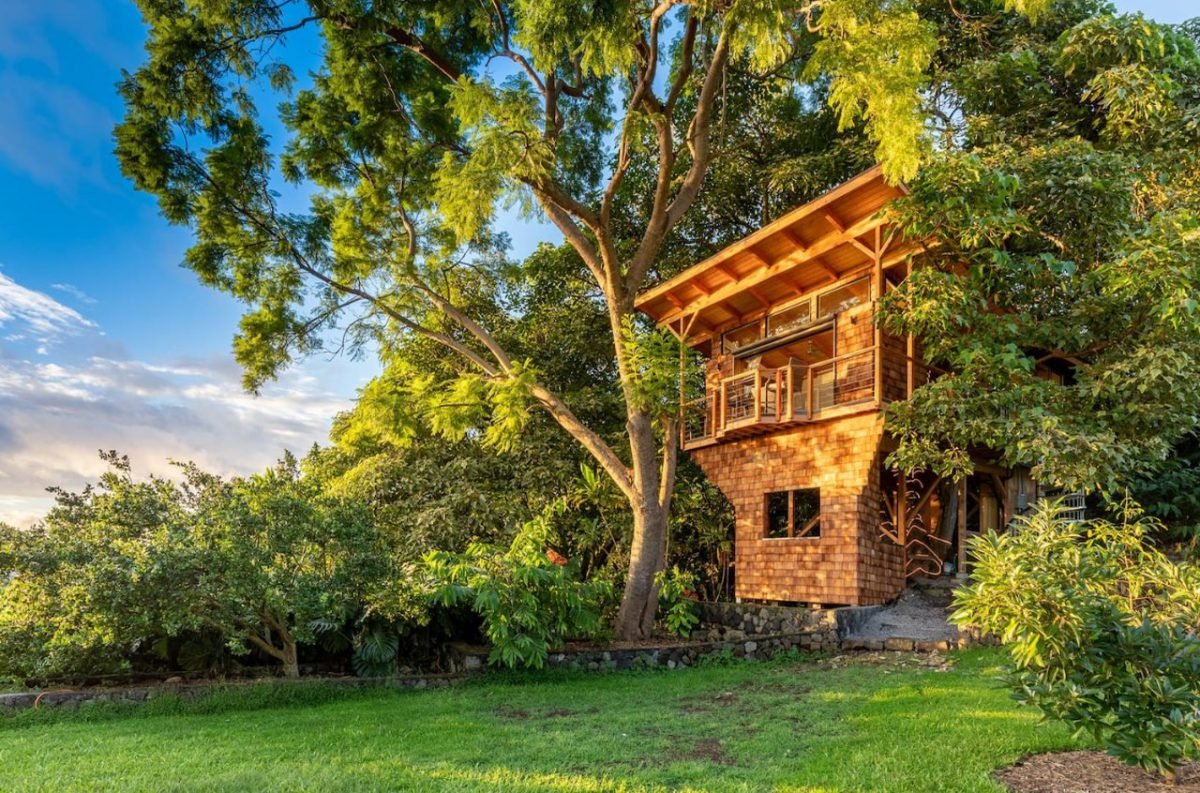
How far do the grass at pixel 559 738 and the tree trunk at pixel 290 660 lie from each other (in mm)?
838

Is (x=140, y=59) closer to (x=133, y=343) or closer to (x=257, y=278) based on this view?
(x=257, y=278)

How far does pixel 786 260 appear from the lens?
13125 mm

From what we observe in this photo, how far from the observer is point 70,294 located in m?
9.27

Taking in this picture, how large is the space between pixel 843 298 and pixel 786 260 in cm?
118

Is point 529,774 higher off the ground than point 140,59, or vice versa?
point 140,59

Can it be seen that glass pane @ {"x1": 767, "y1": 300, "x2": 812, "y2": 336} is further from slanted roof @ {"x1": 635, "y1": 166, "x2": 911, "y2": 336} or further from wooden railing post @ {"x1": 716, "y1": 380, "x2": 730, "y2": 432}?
wooden railing post @ {"x1": 716, "y1": 380, "x2": 730, "y2": 432}

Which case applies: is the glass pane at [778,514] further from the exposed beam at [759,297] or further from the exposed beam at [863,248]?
the exposed beam at [863,248]

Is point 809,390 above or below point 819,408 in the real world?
above

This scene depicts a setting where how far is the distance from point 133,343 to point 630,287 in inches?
275

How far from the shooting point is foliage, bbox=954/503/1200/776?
3859 millimetres

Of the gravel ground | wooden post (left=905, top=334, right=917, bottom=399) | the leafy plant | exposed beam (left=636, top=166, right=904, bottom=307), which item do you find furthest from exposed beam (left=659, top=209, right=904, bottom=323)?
the leafy plant

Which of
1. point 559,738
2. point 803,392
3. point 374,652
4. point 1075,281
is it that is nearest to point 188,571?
point 374,652

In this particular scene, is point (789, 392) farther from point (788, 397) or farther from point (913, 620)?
point (913, 620)

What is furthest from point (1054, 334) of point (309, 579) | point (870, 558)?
point (309, 579)
